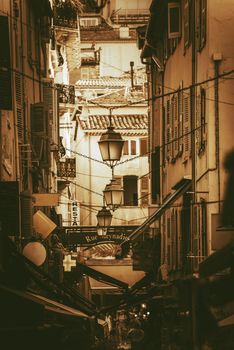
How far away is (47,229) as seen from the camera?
26.4 meters

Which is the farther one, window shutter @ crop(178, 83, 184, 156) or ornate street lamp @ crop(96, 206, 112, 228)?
ornate street lamp @ crop(96, 206, 112, 228)

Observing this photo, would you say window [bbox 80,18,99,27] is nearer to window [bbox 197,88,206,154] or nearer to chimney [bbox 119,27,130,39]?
chimney [bbox 119,27,130,39]

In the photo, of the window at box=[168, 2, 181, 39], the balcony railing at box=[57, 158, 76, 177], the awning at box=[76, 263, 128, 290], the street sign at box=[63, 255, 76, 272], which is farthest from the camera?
the balcony railing at box=[57, 158, 76, 177]

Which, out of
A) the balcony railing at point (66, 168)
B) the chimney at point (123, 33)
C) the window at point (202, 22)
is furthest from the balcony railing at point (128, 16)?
the window at point (202, 22)

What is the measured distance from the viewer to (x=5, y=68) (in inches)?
711

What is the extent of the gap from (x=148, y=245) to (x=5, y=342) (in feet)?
64.6

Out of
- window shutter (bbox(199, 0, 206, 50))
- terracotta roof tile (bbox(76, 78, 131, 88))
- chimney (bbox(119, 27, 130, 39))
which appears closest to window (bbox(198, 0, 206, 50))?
window shutter (bbox(199, 0, 206, 50))

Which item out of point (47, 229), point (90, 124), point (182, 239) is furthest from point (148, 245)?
point (90, 124)

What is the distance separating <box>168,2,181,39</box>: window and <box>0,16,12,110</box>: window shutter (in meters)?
11.1

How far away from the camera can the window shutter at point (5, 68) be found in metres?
17.6

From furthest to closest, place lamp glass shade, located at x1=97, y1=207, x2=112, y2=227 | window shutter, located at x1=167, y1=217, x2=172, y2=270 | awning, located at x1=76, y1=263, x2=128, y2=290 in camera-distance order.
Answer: lamp glass shade, located at x1=97, y1=207, x2=112, y2=227 → awning, located at x1=76, y1=263, x2=128, y2=290 → window shutter, located at x1=167, y1=217, x2=172, y2=270

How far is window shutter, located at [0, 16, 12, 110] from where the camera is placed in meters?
17.6

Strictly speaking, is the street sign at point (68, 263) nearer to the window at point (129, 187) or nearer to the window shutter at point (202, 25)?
the window shutter at point (202, 25)

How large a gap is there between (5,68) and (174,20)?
38.4 ft
